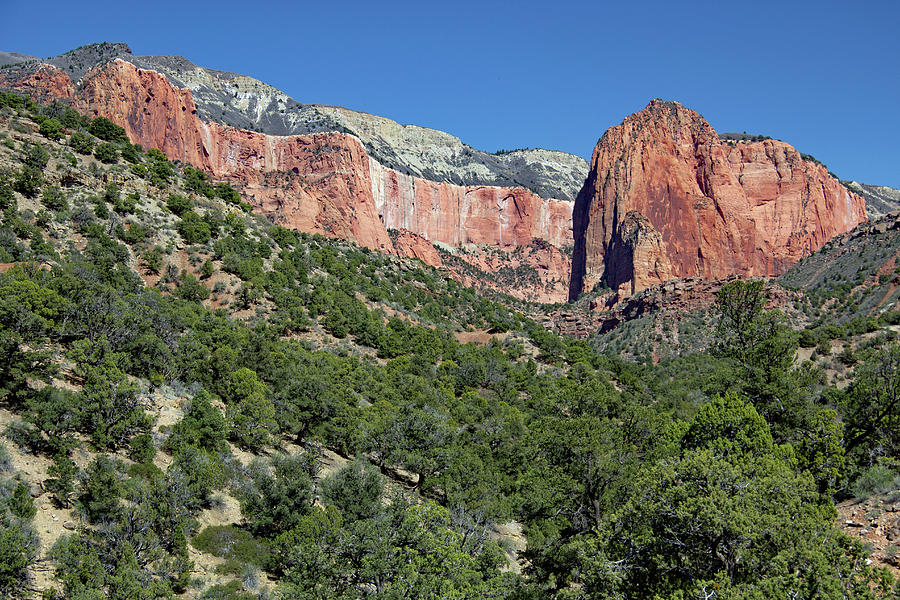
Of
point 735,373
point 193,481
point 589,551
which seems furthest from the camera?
point 735,373

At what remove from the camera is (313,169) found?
120812 millimetres

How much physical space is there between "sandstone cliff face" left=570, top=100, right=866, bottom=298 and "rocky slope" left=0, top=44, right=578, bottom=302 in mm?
26897

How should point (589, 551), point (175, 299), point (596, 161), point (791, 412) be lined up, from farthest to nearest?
1. point (596, 161)
2. point (175, 299)
3. point (791, 412)
4. point (589, 551)

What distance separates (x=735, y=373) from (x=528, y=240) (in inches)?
5718

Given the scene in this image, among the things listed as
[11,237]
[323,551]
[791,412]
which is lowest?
[323,551]

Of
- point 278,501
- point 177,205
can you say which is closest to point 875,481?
point 278,501

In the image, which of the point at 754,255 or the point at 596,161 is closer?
the point at 754,255

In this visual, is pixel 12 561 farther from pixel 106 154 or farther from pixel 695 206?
pixel 695 206

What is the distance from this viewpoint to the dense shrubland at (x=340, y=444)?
13.2 metres

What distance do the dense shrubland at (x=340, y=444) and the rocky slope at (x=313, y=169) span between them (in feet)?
156

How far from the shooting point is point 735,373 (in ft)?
93.0

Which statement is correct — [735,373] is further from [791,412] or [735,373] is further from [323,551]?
[323,551]

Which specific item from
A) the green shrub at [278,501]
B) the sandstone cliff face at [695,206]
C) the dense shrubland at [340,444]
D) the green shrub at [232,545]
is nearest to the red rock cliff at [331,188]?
the sandstone cliff face at [695,206]

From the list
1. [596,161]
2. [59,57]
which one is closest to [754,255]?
[596,161]
